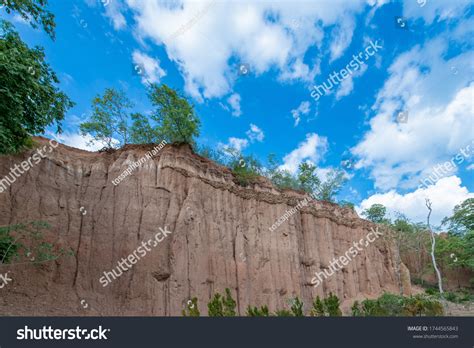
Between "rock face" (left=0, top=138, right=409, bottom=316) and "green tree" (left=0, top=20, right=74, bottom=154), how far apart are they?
20.4 ft

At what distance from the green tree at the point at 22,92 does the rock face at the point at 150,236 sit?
20.4 feet

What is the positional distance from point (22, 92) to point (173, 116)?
1384 centimetres

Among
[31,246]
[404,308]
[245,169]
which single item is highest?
[245,169]

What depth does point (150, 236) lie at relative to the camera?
17.8 meters

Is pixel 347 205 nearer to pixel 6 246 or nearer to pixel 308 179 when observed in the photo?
pixel 308 179

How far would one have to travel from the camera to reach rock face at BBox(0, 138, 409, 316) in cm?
1518

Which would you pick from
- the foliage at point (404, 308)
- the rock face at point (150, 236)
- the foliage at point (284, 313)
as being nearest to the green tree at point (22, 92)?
the rock face at point (150, 236)

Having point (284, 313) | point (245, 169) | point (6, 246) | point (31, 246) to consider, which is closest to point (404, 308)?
point (284, 313)

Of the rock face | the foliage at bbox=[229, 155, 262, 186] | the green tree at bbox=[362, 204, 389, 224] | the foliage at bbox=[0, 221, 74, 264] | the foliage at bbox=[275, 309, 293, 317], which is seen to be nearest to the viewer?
the foliage at bbox=[0, 221, 74, 264]

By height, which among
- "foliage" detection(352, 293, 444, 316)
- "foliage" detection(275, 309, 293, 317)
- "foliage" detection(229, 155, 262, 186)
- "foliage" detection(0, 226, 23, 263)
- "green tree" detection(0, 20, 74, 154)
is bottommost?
"foliage" detection(352, 293, 444, 316)

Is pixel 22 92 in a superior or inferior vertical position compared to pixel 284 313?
superior

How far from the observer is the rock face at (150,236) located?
1518 centimetres

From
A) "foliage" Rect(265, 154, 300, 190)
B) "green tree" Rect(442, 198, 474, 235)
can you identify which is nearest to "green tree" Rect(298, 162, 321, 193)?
"foliage" Rect(265, 154, 300, 190)

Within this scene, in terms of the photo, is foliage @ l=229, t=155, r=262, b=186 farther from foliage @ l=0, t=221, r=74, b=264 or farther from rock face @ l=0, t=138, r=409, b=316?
foliage @ l=0, t=221, r=74, b=264
